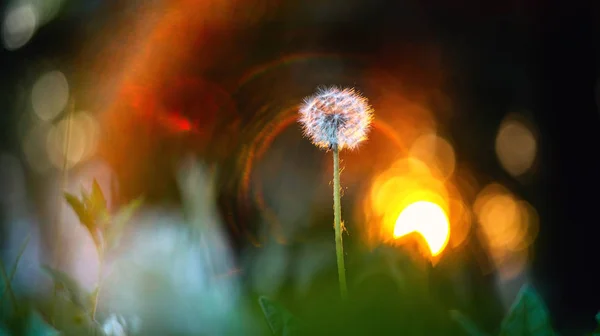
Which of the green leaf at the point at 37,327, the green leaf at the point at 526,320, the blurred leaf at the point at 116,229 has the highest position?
the blurred leaf at the point at 116,229

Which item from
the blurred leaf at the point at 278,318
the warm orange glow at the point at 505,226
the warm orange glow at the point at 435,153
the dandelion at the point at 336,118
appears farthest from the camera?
the warm orange glow at the point at 435,153

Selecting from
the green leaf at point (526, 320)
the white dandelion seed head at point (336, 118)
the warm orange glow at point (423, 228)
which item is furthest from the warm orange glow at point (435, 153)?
the green leaf at point (526, 320)

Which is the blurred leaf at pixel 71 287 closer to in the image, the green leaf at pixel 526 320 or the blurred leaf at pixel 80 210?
the blurred leaf at pixel 80 210

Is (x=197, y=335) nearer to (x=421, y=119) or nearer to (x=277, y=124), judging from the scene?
(x=277, y=124)

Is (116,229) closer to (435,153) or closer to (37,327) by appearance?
(37,327)

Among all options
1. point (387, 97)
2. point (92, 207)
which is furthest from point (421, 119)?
point (92, 207)

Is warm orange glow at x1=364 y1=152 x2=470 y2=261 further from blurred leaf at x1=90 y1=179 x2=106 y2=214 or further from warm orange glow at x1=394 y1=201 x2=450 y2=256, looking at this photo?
blurred leaf at x1=90 y1=179 x2=106 y2=214

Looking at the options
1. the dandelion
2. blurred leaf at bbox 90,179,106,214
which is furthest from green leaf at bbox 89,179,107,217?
the dandelion

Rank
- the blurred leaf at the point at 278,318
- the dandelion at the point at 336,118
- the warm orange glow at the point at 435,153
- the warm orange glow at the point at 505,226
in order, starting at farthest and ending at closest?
the warm orange glow at the point at 435,153 → the warm orange glow at the point at 505,226 → the dandelion at the point at 336,118 → the blurred leaf at the point at 278,318
